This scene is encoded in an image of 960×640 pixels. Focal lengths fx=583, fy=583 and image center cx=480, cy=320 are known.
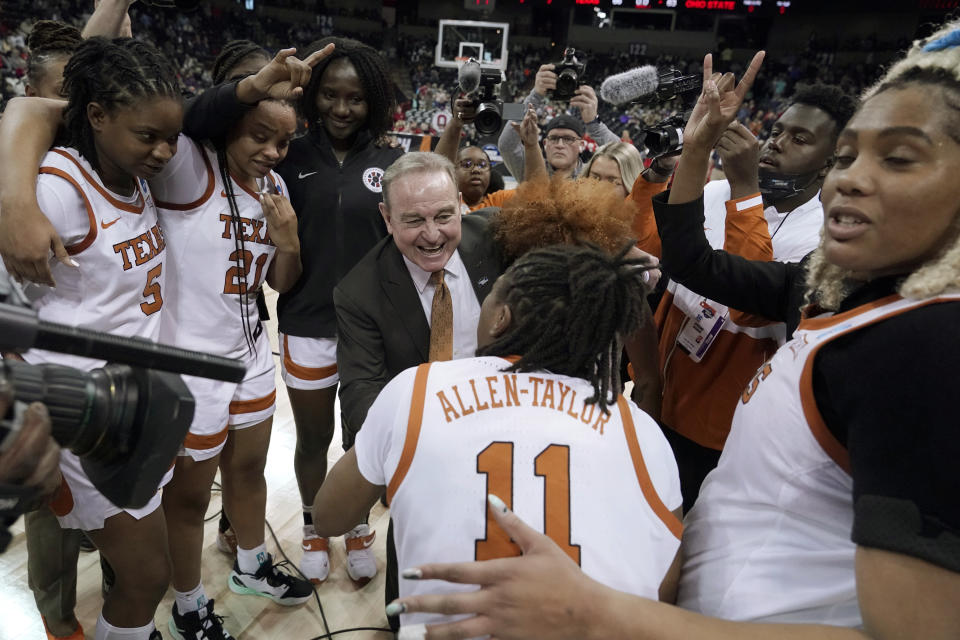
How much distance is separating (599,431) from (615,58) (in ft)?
82.3

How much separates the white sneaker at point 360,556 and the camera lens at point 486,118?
187 centimetres

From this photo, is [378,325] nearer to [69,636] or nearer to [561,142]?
[69,636]

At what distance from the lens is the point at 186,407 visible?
79cm

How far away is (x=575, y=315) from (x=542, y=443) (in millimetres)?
267

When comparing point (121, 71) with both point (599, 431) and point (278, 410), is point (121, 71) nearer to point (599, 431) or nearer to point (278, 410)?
point (599, 431)

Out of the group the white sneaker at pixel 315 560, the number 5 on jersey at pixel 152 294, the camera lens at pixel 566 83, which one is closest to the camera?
the number 5 on jersey at pixel 152 294

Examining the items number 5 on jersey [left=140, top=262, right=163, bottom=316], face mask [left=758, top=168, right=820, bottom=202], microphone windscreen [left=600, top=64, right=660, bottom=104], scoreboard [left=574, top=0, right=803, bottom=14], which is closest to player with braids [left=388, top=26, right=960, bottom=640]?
face mask [left=758, top=168, right=820, bottom=202]

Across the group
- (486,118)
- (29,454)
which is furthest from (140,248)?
(486,118)

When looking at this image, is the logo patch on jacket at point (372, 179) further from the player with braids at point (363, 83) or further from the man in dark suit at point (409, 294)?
the man in dark suit at point (409, 294)

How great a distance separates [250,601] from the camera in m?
2.45

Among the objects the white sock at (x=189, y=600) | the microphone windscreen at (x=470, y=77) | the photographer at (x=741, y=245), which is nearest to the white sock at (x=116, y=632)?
the white sock at (x=189, y=600)

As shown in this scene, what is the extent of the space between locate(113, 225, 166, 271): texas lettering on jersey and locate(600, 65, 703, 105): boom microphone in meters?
1.88

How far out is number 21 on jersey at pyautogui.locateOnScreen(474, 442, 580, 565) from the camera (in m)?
1.01

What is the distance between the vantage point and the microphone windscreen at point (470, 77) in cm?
262
